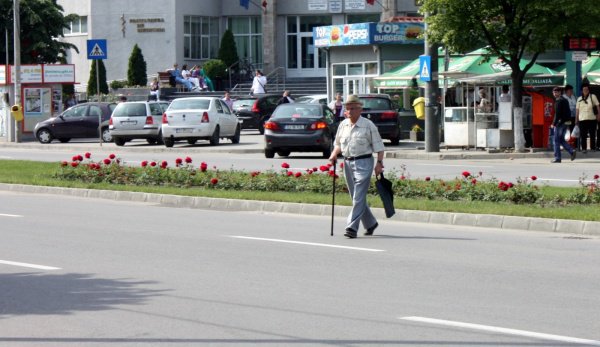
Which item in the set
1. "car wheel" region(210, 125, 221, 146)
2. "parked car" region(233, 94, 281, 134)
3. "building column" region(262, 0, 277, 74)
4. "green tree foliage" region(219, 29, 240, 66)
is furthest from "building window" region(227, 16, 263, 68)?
"car wheel" region(210, 125, 221, 146)

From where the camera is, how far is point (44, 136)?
1767 inches

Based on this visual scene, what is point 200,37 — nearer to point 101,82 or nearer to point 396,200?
point 101,82

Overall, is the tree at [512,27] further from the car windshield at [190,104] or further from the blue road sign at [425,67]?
the car windshield at [190,104]

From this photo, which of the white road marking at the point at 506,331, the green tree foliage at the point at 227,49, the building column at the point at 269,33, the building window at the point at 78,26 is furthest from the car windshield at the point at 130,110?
the white road marking at the point at 506,331

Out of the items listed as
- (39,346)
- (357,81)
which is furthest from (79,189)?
(357,81)

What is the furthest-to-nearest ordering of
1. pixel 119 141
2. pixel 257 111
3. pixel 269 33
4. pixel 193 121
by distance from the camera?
pixel 269 33, pixel 257 111, pixel 119 141, pixel 193 121

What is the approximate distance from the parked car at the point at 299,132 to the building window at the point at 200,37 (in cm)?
3773

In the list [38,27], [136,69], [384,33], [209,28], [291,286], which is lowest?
[291,286]

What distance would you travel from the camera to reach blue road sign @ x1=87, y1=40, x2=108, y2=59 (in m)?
39.1

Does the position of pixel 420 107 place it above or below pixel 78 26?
below

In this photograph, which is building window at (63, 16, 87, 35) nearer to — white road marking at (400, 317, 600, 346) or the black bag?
the black bag

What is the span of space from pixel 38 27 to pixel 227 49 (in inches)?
405

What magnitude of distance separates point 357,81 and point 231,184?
2912 centimetres

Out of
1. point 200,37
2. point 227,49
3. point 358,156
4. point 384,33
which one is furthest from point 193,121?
point 200,37
